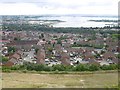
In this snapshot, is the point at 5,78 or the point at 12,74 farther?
the point at 12,74

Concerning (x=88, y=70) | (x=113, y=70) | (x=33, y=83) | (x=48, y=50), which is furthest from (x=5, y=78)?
(x=48, y=50)

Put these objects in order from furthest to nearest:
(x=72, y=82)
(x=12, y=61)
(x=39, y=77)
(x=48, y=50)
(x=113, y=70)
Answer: (x=48, y=50), (x=12, y=61), (x=113, y=70), (x=39, y=77), (x=72, y=82)

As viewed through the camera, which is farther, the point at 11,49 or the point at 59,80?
the point at 11,49

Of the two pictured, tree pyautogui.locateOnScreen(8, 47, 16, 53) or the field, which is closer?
the field

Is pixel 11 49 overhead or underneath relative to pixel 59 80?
underneath

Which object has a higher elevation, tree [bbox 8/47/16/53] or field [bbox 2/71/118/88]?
field [bbox 2/71/118/88]

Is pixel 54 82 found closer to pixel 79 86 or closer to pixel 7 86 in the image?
pixel 79 86

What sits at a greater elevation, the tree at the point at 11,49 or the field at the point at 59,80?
the field at the point at 59,80

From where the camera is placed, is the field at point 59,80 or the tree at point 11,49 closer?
the field at point 59,80
